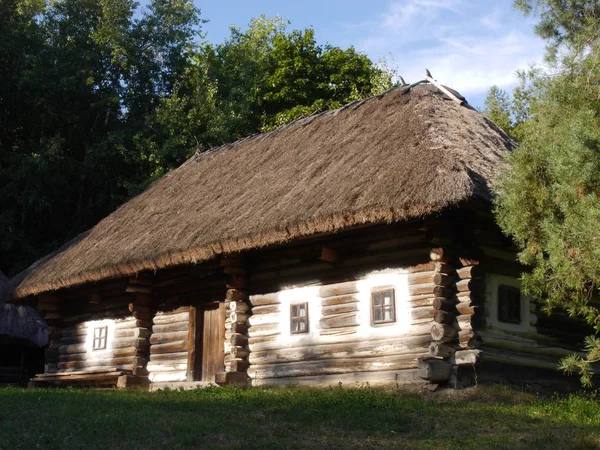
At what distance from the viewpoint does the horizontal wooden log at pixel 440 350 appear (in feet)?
37.8

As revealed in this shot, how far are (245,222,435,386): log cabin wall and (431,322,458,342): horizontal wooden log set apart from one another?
20 centimetres

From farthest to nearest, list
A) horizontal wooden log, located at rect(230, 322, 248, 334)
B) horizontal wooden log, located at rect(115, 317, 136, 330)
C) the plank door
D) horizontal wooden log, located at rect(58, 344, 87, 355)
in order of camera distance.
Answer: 1. horizontal wooden log, located at rect(58, 344, 87, 355)
2. horizontal wooden log, located at rect(115, 317, 136, 330)
3. the plank door
4. horizontal wooden log, located at rect(230, 322, 248, 334)

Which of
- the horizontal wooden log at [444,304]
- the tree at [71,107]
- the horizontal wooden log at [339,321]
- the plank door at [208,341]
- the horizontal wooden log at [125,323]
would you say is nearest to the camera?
the horizontal wooden log at [444,304]

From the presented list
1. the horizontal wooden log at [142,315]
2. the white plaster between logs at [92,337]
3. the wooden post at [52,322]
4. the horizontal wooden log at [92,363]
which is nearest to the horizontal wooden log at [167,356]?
the horizontal wooden log at [92,363]

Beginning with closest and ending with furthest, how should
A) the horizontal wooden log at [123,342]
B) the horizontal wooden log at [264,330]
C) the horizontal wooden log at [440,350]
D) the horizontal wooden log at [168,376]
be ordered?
the horizontal wooden log at [440,350]
the horizontal wooden log at [264,330]
the horizontal wooden log at [168,376]
the horizontal wooden log at [123,342]

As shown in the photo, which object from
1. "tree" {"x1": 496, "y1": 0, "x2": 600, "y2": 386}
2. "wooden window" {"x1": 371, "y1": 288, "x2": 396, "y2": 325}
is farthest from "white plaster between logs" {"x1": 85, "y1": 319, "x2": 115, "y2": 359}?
"tree" {"x1": 496, "y1": 0, "x2": 600, "y2": 386}

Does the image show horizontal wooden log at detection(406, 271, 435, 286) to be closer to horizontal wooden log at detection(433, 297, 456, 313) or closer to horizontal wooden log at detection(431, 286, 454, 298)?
horizontal wooden log at detection(431, 286, 454, 298)

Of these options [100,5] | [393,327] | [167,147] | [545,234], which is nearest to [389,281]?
[393,327]

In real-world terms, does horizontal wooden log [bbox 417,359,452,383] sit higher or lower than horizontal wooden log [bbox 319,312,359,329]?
lower

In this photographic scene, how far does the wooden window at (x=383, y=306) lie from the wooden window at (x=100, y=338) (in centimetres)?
718

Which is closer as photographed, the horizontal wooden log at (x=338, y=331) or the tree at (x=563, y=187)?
the tree at (x=563, y=187)

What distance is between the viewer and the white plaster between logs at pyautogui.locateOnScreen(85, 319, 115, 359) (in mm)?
17391

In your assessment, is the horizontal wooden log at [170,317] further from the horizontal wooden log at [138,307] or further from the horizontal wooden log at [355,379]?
the horizontal wooden log at [355,379]

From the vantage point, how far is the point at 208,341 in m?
15.5
